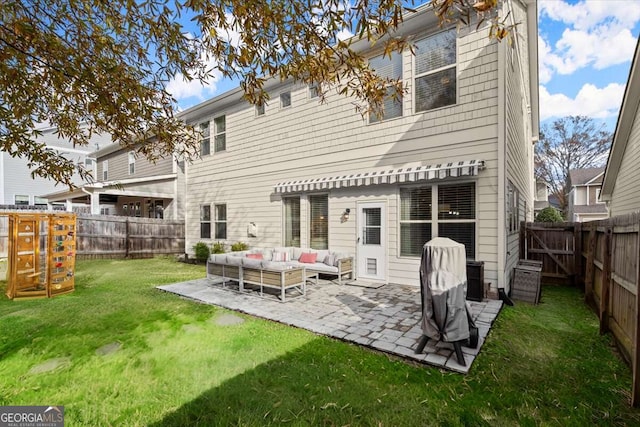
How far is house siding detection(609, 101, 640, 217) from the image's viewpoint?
8264 mm

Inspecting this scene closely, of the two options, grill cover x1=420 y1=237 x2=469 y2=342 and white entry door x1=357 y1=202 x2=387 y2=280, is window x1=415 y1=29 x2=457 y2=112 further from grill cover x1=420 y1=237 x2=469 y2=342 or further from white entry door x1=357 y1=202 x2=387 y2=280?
grill cover x1=420 y1=237 x2=469 y2=342

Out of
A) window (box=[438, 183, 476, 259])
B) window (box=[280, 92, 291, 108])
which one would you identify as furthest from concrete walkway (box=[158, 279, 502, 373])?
window (box=[280, 92, 291, 108])

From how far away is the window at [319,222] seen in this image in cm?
901

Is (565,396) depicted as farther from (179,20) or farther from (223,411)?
(179,20)

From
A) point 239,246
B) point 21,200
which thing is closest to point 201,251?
point 239,246

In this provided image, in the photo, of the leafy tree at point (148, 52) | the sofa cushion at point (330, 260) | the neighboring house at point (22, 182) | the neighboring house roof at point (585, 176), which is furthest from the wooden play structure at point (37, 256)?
the neighboring house roof at point (585, 176)

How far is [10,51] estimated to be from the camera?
123 inches

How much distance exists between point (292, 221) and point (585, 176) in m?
29.1

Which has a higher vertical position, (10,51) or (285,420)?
(10,51)

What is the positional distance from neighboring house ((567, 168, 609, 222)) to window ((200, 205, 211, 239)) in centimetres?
2964

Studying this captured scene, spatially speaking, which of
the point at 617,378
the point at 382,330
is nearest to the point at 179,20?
the point at 382,330

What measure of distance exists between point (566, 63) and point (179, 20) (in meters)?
25.3

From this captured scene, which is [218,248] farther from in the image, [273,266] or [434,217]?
[434,217]

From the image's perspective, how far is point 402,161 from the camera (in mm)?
7531
